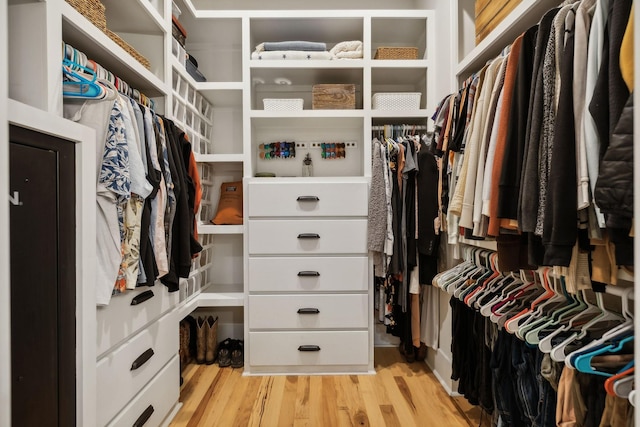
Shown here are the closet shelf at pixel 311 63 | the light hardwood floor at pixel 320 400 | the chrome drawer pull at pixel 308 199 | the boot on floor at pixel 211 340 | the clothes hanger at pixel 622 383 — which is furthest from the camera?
the boot on floor at pixel 211 340

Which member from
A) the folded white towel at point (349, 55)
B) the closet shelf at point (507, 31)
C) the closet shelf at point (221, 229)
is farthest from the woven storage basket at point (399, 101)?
the closet shelf at point (221, 229)

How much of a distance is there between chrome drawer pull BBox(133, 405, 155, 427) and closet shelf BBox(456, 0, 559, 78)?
215 centimetres

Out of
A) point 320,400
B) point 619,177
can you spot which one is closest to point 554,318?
point 619,177

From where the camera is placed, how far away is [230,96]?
2449 millimetres

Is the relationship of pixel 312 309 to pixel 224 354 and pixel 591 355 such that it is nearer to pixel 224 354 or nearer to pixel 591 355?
pixel 224 354

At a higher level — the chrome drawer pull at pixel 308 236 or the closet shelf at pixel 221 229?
the closet shelf at pixel 221 229

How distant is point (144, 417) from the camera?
1402 millimetres

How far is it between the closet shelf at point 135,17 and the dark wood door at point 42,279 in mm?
1038

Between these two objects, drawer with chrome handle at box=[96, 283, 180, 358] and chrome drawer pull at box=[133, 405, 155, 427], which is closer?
drawer with chrome handle at box=[96, 283, 180, 358]

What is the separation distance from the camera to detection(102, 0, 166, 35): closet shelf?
1.58 meters

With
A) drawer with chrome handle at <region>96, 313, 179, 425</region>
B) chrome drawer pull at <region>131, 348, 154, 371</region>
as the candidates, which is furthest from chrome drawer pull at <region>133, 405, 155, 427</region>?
chrome drawer pull at <region>131, 348, 154, 371</region>

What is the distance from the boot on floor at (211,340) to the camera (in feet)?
7.70

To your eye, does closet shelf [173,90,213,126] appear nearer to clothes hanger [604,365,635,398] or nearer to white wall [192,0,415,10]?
white wall [192,0,415,10]

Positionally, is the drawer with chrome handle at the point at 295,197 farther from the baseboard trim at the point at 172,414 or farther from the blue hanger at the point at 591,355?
the blue hanger at the point at 591,355
